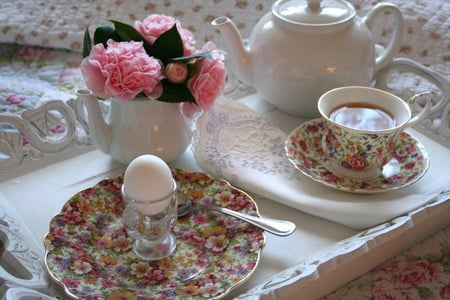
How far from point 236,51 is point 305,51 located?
0.12 metres

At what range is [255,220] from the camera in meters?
0.72

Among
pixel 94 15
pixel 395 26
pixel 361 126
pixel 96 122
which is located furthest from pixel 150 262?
pixel 94 15

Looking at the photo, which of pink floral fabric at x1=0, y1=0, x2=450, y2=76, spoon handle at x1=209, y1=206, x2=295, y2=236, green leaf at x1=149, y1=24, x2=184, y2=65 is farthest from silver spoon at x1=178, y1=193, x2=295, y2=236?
pink floral fabric at x1=0, y1=0, x2=450, y2=76

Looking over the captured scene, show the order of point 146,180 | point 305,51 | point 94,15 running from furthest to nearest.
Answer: point 94,15
point 305,51
point 146,180

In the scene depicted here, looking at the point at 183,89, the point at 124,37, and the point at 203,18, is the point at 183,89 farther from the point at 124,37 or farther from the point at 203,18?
the point at 203,18

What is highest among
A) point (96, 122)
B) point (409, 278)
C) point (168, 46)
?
point (168, 46)

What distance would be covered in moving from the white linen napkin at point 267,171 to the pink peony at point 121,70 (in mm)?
156

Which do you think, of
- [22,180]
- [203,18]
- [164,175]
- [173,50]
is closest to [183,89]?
[173,50]

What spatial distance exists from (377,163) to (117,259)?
0.38m

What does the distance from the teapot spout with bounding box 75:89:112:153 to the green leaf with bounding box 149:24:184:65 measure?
11 centimetres

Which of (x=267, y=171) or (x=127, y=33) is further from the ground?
(x=127, y=33)

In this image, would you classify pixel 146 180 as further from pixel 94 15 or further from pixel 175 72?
pixel 94 15

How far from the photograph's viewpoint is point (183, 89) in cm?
80

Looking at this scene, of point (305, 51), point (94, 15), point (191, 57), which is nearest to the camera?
point (191, 57)
